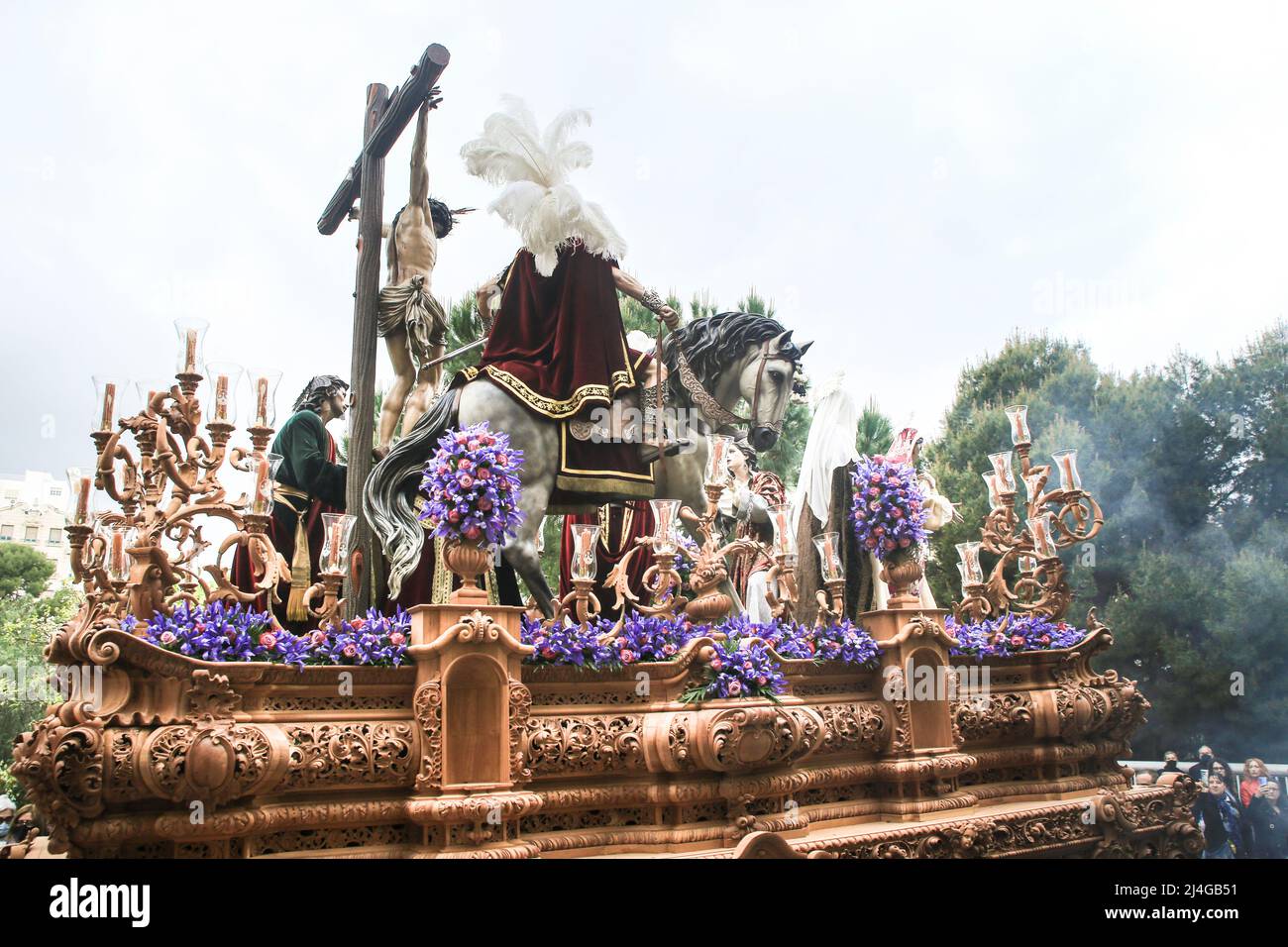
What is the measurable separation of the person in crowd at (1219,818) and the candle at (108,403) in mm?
9740

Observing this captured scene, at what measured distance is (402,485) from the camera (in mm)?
7305

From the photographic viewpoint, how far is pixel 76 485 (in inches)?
218

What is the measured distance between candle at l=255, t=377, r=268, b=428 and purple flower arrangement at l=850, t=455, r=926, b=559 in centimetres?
447

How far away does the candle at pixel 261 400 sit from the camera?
590 cm

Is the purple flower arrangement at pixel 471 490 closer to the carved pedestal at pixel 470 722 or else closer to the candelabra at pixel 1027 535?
the carved pedestal at pixel 470 722

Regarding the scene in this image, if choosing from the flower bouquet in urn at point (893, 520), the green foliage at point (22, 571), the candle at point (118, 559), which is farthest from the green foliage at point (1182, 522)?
the green foliage at point (22, 571)

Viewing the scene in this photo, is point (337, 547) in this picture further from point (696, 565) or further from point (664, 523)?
point (696, 565)

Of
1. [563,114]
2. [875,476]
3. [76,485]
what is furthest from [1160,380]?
[76,485]

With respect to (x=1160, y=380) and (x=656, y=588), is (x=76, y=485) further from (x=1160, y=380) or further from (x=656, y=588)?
(x=1160, y=380)

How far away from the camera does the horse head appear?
25.9 feet

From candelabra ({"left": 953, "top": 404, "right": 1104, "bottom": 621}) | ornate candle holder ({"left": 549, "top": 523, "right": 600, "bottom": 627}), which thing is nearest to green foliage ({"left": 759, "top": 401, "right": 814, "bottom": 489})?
candelabra ({"left": 953, "top": 404, "right": 1104, "bottom": 621})

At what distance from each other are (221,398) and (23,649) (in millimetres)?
23868

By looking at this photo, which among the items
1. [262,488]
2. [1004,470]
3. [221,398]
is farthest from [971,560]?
[221,398]
